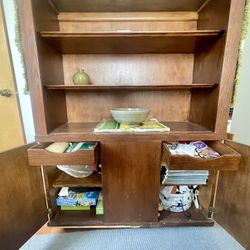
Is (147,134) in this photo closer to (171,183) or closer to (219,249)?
(171,183)

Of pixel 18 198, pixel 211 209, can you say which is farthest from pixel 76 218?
pixel 211 209

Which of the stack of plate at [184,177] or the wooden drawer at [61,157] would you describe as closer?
the wooden drawer at [61,157]

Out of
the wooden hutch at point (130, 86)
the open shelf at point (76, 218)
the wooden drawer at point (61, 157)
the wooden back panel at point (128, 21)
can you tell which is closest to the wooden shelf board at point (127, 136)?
the wooden hutch at point (130, 86)

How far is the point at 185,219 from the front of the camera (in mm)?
962

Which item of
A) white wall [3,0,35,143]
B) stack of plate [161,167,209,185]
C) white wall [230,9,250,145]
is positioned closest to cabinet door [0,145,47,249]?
white wall [3,0,35,143]

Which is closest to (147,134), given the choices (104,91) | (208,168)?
(208,168)

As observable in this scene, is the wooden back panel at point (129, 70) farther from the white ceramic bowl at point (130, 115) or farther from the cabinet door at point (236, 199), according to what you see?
the cabinet door at point (236, 199)

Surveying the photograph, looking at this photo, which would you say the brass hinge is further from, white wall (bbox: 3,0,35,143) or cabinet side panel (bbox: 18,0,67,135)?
white wall (bbox: 3,0,35,143)

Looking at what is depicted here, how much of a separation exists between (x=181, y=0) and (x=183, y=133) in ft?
2.31

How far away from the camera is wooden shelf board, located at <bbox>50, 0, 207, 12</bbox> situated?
83cm

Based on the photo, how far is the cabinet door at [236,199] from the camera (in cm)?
78

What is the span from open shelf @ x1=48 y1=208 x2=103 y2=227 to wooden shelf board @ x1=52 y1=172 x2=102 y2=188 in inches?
8.8

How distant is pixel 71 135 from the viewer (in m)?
0.81

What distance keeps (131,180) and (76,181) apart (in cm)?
32
